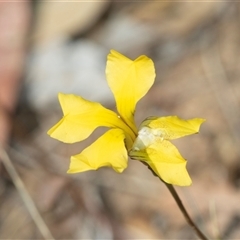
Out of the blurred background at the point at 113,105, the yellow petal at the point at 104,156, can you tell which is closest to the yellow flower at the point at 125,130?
the yellow petal at the point at 104,156

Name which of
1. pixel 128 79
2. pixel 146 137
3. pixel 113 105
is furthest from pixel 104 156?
pixel 113 105

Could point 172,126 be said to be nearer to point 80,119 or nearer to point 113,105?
point 80,119

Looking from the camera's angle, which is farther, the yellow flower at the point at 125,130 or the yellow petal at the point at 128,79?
the yellow petal at the point at 128,79

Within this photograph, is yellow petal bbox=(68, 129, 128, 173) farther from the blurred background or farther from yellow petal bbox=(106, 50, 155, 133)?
the blurred background

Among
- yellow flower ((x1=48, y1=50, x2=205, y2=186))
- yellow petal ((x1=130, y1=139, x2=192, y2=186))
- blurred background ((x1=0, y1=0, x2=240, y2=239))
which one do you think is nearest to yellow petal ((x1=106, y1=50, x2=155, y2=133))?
Answer: yellow flower ((x1=48, y1=50, x2=205, y2=186))

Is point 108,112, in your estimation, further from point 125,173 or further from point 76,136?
point 125,173

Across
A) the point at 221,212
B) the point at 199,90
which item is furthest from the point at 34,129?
the point at 221,212

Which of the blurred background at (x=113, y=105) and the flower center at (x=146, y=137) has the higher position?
the flower center at (x=146, y=137)

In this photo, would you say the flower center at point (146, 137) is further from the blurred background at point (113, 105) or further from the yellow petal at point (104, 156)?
the blurred background at point (113, 105)
